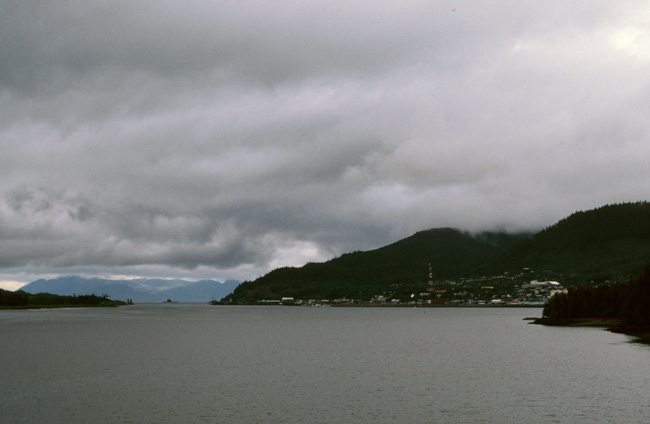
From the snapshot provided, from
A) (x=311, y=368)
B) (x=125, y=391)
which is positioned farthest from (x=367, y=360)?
(x=125, y=391)

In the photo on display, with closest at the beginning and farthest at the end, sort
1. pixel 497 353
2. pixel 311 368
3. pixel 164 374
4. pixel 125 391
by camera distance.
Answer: pixel 125 391 < pixel 164 374 < pixel 311 368 < pixel 497 353

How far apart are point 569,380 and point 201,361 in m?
71.9

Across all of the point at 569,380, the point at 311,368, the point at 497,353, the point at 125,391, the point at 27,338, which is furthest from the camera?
the point at 27,338

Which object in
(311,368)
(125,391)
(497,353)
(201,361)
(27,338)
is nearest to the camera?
(125,391)

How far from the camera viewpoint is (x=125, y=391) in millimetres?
85312

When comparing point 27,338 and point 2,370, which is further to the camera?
point 27,338

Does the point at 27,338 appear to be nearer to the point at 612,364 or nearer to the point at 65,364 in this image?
the point at 65,364

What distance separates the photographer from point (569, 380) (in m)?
93.9

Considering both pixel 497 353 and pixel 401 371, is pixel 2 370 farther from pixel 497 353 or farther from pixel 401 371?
pixel 497 353

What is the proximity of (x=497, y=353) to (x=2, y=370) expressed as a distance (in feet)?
343

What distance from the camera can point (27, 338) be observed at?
186m

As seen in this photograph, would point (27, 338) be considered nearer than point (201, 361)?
No

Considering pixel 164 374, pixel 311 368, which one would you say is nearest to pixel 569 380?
pixel 311 368

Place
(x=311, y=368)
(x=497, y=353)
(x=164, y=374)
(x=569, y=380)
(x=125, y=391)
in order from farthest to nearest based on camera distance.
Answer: (x=497, y=353)
(x=311, y=368)
(x=164, y=374)
(x=569, y=380)
(x=125, y=391)
